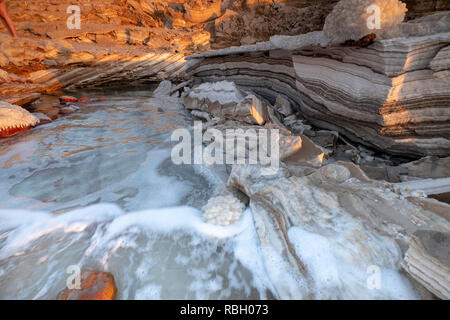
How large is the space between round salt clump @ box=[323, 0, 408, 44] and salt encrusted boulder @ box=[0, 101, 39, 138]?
5.19 m

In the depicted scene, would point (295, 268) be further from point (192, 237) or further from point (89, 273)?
point (89, 273)

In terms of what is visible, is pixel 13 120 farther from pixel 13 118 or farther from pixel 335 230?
pixel 335 230

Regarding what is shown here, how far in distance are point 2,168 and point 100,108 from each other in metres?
3.11

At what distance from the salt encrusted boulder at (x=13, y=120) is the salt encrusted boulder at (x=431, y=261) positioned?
523 centimetres

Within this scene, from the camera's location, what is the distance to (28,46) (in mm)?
6957

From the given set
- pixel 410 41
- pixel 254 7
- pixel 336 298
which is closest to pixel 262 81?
pixel 410 41

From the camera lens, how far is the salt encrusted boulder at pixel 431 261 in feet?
2.73

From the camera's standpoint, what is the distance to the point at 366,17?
2.10 m

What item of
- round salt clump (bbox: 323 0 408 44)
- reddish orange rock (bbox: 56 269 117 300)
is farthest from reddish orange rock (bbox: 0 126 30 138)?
round salt clump (bbox: 323 0 408 44)

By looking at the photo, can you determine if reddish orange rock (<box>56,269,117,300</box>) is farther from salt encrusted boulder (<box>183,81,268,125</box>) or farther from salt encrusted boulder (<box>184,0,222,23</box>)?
salt encrusted boulder (<box>184,0,222,23</box>)

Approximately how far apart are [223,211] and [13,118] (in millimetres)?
4353

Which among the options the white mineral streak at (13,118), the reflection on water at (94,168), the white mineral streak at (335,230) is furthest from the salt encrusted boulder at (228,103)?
the white mineral streak at (13,118)

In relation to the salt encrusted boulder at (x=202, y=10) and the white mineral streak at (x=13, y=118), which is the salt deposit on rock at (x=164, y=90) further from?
the salt encrusted boulder at (x=202, y=10)

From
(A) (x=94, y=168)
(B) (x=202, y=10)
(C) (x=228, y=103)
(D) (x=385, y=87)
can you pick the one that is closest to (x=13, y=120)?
(A) (x=94, y=168)
